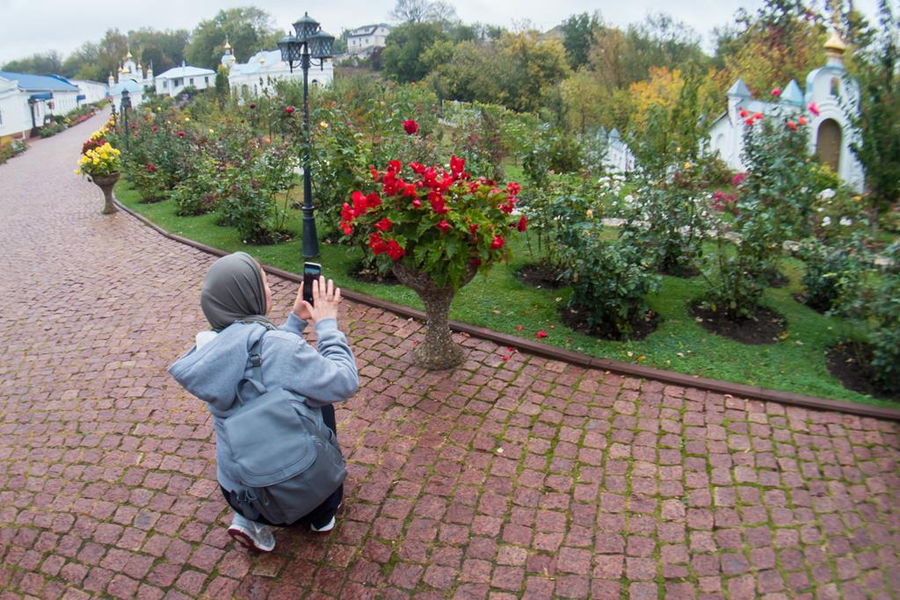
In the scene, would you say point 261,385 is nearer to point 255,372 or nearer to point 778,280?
point 255,372

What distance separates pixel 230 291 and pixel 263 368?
1.28 feet

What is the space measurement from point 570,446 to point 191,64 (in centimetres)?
9746

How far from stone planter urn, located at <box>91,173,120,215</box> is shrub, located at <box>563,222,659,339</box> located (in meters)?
10.7

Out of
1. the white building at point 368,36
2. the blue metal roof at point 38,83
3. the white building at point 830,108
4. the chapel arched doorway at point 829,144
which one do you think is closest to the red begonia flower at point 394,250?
the white building at point 830,108

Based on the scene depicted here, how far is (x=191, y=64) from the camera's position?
294ft

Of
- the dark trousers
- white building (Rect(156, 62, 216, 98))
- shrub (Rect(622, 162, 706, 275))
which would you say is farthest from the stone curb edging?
white building (Rect(156, 62, 216, 98))

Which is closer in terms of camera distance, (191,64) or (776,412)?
(776,412)

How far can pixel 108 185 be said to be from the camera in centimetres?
1341

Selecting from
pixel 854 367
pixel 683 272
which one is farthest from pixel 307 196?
pixel 854 367

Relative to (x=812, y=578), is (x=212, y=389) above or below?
above

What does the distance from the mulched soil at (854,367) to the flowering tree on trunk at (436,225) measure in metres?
2.80

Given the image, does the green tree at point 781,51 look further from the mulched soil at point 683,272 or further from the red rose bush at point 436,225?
the red rose bush at point 436,225

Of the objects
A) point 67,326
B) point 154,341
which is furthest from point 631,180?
point 67,326

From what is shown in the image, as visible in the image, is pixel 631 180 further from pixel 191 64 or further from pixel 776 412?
pixel 191 64
